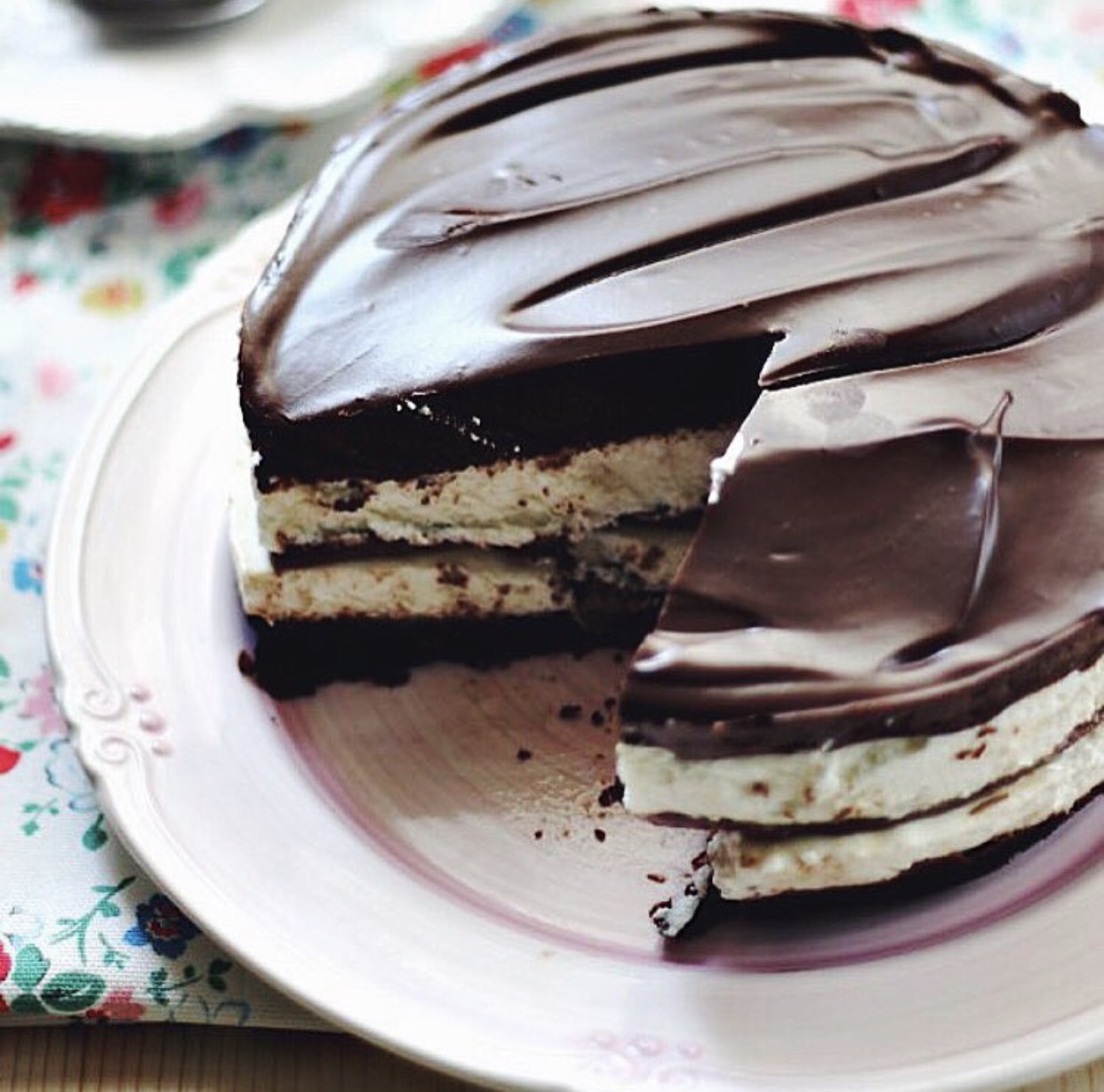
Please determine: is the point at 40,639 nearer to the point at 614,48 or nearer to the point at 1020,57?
the point at 614,48

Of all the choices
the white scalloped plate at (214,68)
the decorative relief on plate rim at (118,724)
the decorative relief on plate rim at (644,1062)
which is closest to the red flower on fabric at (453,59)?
the white scalloped plate at (214,68)

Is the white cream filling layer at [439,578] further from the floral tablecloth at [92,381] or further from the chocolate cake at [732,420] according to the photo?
the floral tablecloth at [92,381]

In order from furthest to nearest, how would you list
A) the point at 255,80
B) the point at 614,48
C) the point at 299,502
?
the point at 255,80, the point at 614,48, the point at 299,502

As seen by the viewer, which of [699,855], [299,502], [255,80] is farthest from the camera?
[255,80]

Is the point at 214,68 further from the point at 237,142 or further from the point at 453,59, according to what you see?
the point at 453,59

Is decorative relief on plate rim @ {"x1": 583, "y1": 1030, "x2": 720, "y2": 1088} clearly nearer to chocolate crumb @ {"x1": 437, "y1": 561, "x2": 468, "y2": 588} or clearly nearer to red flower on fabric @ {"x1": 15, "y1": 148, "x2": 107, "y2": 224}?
chocolate crumb @ {"x1": 437, "y1": 561, "x2": 468, "y2": 588}

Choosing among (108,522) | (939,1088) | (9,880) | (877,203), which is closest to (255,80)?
(108,522)
